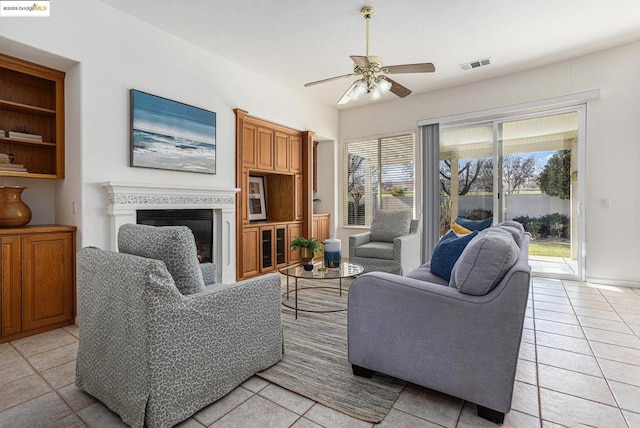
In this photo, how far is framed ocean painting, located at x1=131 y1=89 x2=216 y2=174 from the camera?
10.3 ft

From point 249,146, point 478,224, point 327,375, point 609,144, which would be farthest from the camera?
point 249,146

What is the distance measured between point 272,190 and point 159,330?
4167 millimetres

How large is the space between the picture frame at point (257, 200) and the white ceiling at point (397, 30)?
1.69m

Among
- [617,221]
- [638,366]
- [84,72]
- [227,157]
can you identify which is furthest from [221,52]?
[617,221]

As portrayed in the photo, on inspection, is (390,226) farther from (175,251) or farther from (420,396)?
(175,251)

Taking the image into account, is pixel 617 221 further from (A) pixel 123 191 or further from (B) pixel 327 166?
(A) pixel 123 191

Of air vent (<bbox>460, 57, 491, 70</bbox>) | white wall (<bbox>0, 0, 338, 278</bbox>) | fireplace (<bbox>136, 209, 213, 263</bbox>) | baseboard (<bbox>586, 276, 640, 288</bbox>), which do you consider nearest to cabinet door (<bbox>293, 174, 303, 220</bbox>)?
fireplace (<bbox>136, 209, 213, 263</bbox>)

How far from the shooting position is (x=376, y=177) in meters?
5.84

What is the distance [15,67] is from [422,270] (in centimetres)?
386

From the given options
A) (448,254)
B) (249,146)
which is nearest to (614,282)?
(448,254)

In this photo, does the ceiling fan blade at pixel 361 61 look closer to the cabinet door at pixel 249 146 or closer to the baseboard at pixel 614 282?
the cabinet door at pixel 249 146

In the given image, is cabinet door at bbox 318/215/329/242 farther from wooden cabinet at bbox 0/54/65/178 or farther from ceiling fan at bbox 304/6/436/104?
wooden cabinet at bbox 0/54/65/178

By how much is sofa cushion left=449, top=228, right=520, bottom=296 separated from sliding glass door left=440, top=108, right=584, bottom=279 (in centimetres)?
360

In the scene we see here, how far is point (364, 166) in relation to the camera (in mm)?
5945
